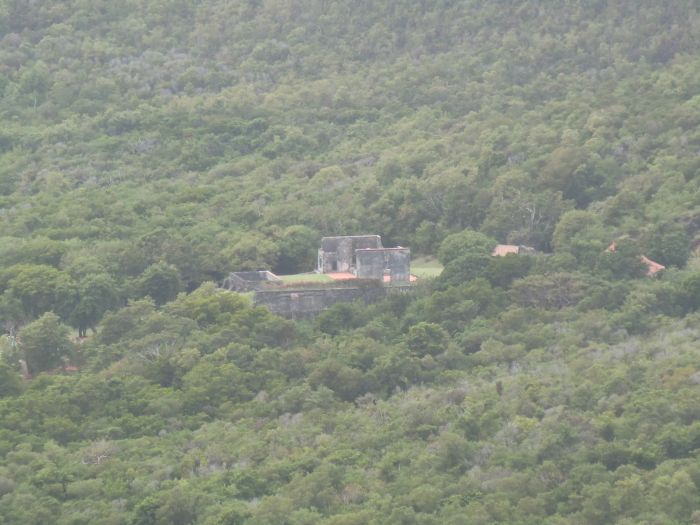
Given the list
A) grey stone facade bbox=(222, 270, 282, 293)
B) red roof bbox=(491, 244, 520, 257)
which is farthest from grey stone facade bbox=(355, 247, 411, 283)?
red roof bbox=(491, 244, 520, 257)

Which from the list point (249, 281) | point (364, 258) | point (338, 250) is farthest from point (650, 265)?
point (249, 281)

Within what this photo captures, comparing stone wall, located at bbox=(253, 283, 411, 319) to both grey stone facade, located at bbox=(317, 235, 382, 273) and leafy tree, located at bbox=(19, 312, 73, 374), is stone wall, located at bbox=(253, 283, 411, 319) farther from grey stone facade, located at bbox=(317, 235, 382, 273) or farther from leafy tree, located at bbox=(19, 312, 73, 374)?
leafy tree, located at bbox=(19, 312, 73, 374)

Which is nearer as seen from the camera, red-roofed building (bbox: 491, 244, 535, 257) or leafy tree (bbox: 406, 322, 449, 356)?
leafy tree (bbox: 406, 322, 449, 356)

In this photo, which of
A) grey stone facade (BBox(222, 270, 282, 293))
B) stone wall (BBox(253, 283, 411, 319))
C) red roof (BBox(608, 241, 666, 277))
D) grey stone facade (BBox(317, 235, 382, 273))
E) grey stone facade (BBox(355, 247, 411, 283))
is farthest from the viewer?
grey stone facade (BBox(317, 235, 382, 273))

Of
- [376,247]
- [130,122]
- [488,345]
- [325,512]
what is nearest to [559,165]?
[376,247]

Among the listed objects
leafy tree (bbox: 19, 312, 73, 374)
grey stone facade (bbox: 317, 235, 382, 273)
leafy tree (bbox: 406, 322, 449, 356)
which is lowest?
leafy tree (bbox: 406, 322, 449, 356)

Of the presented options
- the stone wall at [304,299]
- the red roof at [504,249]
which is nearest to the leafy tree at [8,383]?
the stone wall at [304,299]
